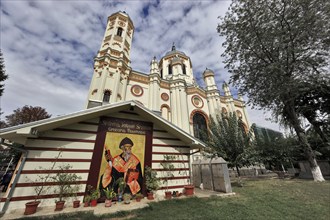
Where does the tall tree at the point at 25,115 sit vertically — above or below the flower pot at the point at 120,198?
above

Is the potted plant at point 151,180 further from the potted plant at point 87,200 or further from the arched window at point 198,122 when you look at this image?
the arched window at point 198,122

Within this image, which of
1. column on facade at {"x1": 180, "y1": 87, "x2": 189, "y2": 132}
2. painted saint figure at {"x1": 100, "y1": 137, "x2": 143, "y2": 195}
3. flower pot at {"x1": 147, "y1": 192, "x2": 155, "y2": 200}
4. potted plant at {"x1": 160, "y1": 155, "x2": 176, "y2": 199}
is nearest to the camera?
painted saint figure at {"x1": 100, "y1": 137, "x2": 143, "y2": 195}

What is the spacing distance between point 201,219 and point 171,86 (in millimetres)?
18905

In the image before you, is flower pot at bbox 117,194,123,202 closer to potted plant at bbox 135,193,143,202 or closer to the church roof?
potted plant at bbox 135,193,143,202

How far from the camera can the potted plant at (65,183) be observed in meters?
5.68

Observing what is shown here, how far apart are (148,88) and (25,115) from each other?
850 inches

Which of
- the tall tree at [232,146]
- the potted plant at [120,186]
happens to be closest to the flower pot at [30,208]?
the potted plant at [120,186]

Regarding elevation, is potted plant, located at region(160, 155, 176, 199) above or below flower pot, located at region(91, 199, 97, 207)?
above

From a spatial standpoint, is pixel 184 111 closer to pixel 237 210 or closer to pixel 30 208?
pixel 237 210

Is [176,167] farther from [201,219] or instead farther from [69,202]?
[69,202]

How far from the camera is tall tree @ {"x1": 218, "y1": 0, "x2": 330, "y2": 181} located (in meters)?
11.9

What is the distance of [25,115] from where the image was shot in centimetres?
2311

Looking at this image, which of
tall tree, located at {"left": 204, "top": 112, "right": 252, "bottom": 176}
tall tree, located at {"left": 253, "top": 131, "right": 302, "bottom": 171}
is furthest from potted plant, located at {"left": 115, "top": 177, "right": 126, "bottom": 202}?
tall tree, located at {"left": 253, "top": 131, "right": 302, "bottom": 171}

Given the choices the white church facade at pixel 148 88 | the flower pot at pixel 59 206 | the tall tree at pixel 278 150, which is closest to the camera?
the flower pot at pixel 59 206
